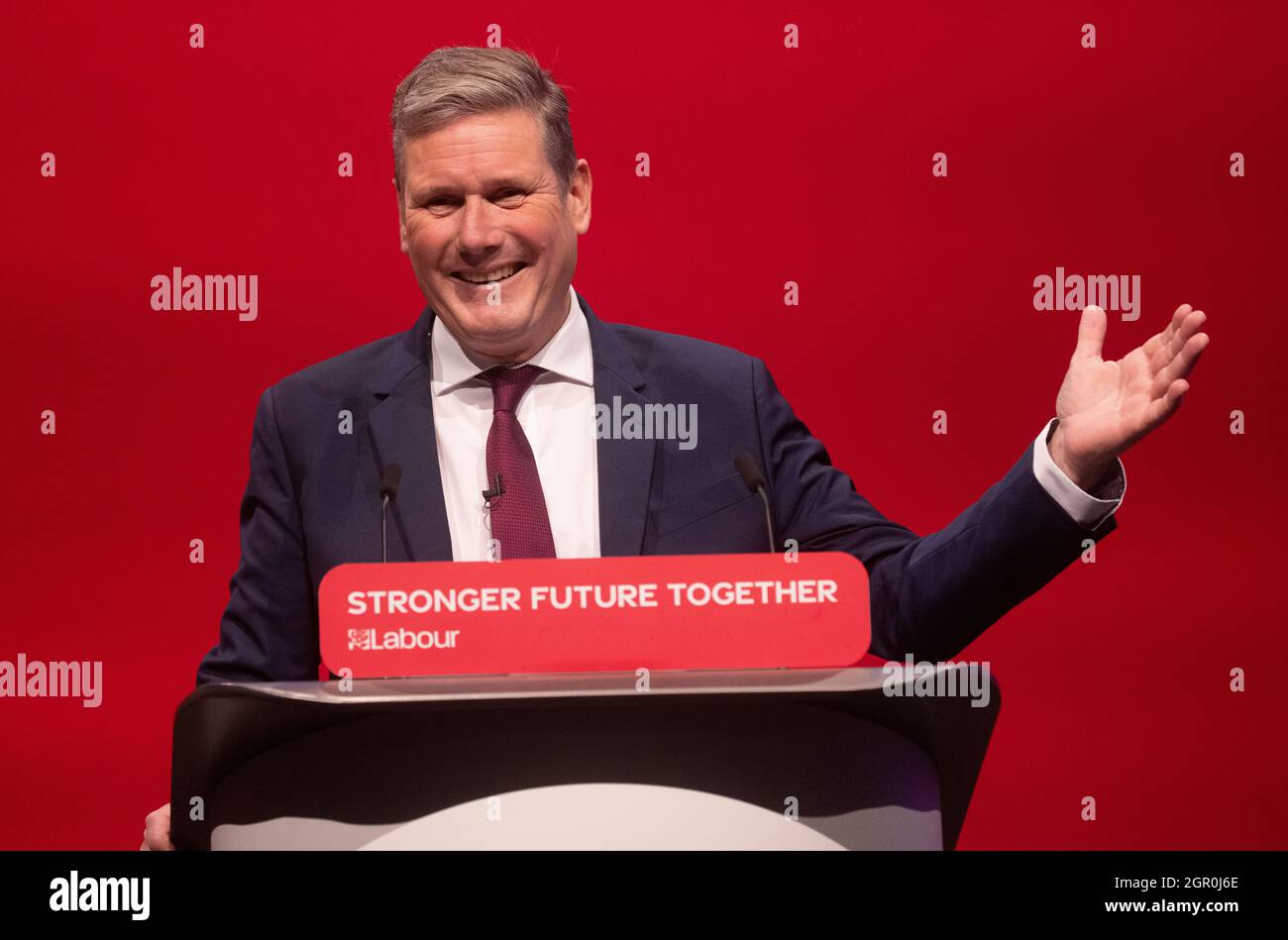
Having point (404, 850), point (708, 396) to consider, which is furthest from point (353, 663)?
point (708, 396)

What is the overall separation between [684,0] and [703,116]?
0.64 feet

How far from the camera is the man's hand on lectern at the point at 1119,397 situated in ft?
4.24

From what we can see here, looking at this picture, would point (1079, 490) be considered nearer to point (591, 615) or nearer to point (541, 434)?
point (591, 615)

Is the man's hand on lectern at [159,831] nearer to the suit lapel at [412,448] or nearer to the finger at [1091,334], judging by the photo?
the suit lapel at [412,448]

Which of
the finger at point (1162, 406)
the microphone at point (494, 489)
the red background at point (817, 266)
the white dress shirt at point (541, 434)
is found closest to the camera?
the finger at point (1162, 406)

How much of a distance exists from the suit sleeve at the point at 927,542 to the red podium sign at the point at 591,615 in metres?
0.29

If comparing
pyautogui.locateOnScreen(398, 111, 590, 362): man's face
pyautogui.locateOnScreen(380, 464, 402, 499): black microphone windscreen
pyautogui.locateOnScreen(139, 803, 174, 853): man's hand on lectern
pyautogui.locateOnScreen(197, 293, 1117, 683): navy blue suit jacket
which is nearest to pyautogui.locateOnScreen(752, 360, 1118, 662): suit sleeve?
pyautogui.locateOnScreen(197, 293, 1117, 683): navy blue suit jacket

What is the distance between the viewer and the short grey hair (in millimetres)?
1719

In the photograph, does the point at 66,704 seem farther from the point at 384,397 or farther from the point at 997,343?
the point at 997,343

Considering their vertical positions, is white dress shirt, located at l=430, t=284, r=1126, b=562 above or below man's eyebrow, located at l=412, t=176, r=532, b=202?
below

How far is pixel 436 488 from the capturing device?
1682 mm

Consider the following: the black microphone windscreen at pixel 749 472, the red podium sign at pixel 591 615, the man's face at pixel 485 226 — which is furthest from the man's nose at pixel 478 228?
the red podium sign at pixel 591 615

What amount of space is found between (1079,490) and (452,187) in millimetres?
834

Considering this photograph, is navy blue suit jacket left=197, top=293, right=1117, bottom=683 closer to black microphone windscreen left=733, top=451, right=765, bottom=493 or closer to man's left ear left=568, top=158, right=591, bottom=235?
man's left ear left=568, top=158, right=591, bottom=235
